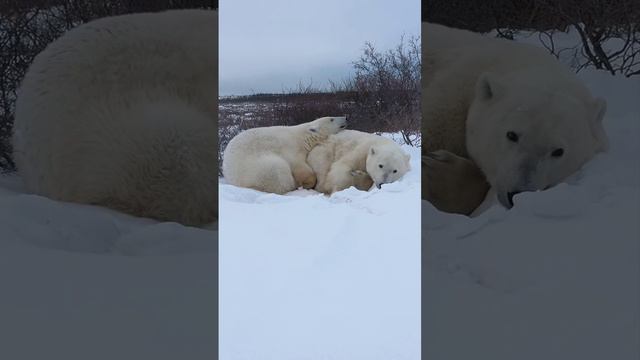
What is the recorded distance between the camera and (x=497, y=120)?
6.38ft

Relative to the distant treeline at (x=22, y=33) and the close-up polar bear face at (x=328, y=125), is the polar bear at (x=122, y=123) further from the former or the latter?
the close-up polar bear face at (x=328, y=125)

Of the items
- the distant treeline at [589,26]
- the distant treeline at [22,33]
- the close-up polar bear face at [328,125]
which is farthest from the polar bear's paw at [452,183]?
the distant treeline at [22,33]

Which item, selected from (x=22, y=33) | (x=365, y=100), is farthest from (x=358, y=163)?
(x=22, y=33)

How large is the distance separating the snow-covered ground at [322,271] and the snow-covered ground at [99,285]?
0.73 feet

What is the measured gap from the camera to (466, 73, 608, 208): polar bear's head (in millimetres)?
1713

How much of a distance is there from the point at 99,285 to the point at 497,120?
1.36 m

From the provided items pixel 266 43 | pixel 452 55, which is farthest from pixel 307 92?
pixel 452 55

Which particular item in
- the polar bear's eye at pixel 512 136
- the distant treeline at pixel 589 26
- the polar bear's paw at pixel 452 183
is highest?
the distant treeline at pixel 589 26

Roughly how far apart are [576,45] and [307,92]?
3.30 feet

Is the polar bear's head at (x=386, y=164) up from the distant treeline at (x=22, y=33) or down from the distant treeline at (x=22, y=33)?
down

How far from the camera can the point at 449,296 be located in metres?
1.45

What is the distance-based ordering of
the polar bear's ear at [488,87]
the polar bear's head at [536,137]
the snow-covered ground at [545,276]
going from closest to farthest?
the snow-covered ground at [545,276], the polar bear's head at [536,137], the polar bear's ear at [488,87]

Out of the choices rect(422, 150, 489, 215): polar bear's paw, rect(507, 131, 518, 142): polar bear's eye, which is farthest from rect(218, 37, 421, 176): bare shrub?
rect(507, 131, 518, 142): polar bear's eye

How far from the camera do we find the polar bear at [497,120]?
175cm
